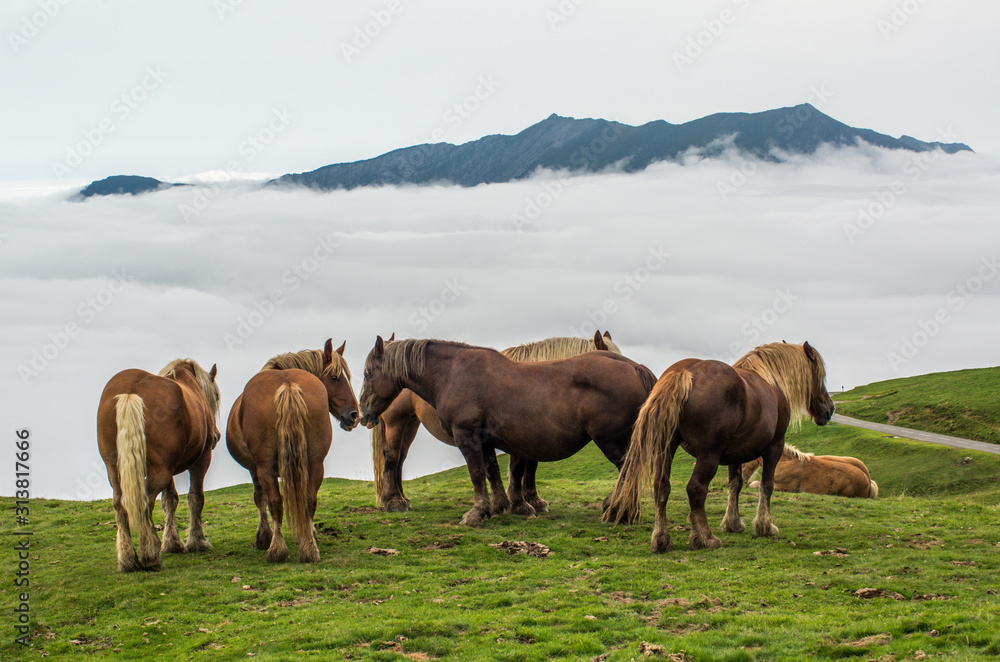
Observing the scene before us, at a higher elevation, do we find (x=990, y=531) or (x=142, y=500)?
(x=142, y=500)

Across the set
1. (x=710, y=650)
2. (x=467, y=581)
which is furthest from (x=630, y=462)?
(x=710, y=650)

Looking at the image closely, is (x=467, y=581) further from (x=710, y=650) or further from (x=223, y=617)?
(x=710, y=650)

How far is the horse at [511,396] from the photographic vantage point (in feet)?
37.9

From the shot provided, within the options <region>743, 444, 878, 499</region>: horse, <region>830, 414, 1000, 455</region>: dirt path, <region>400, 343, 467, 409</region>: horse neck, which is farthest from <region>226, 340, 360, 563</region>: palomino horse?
<region>830, 414, 1000, 455</region>: dirt path

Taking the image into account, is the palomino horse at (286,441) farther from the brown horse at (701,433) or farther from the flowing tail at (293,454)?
the brown horse at (701,433)

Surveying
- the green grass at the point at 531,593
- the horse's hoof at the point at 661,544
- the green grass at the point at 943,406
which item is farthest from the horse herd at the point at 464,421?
the green grass at the point at 943,406

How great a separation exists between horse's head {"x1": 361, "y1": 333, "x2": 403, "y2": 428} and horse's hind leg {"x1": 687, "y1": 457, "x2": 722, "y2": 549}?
17.1 feet

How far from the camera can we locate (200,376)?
1152cm

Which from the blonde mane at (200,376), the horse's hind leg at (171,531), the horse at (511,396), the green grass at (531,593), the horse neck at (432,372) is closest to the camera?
the green grass at (531,593)

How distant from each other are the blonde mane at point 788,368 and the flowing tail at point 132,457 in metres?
8.20

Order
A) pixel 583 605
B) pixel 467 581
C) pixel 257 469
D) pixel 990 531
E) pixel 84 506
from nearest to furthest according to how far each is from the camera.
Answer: pixel 583 605 → pixel 467 581 → pixel 257 469 → pixel 990 531 → pixel 84 506

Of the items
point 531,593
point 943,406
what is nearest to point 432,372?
point 531,593

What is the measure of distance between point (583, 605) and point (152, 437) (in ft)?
18.3

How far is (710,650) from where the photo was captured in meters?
6.43
